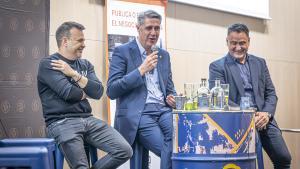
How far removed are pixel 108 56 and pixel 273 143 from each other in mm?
1476

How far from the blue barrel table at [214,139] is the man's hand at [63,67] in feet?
2.49

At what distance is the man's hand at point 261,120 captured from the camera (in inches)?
135

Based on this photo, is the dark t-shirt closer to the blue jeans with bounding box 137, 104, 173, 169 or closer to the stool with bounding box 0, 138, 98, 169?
the stool with bounding box 0, 138, 98, 169

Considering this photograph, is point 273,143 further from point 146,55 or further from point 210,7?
point 210,7

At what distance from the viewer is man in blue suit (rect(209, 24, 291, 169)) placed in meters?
3.59

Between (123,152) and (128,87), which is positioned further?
(128,87)

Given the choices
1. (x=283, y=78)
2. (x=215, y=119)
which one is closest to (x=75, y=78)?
(x=215, y=119)

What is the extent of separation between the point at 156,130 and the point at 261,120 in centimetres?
79

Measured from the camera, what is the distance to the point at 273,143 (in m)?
3.60

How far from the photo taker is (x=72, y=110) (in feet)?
9.91

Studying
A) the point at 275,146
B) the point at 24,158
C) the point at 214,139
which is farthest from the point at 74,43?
the point at 275,146

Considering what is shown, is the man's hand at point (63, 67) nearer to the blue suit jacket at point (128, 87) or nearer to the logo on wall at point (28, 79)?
the blue suit jacket at point (128, 87)

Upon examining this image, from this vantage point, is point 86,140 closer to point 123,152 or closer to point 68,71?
point 123,152

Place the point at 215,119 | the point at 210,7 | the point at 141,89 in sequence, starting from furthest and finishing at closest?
the point at 210,7
the point at 141,89
the point at 215,119
